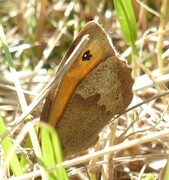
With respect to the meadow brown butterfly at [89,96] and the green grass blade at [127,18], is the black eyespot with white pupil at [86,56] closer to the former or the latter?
the meadow brown butterfly at [89,96]

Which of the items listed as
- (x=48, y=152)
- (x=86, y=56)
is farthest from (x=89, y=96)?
(x=48, y=152)

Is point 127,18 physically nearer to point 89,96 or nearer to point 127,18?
point 127,18

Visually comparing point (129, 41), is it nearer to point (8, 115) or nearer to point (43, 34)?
point (8, 115)

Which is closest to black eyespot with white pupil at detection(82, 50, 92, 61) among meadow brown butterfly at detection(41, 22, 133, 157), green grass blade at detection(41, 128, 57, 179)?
meadow brown butterfly at detection(41, 22, 133, 157)

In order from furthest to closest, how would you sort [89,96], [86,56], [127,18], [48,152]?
[127,18]
[89,96]
[86,56]
[48,152]

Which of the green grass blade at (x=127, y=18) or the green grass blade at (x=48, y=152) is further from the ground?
the green grass blade at (x=127, y=18)

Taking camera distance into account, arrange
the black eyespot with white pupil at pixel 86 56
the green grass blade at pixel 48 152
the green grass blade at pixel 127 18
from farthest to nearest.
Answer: the green grass blade at pixel 127 18, the black eyespot with white pupil at pixel 86 56, the green grass blade at pixel 48 152

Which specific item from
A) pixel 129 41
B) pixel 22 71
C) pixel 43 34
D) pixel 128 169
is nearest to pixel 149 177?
pixel 128 169

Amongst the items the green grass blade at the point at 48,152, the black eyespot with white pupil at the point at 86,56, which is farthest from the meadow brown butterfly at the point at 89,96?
the green grass blade at the point at 48,152
